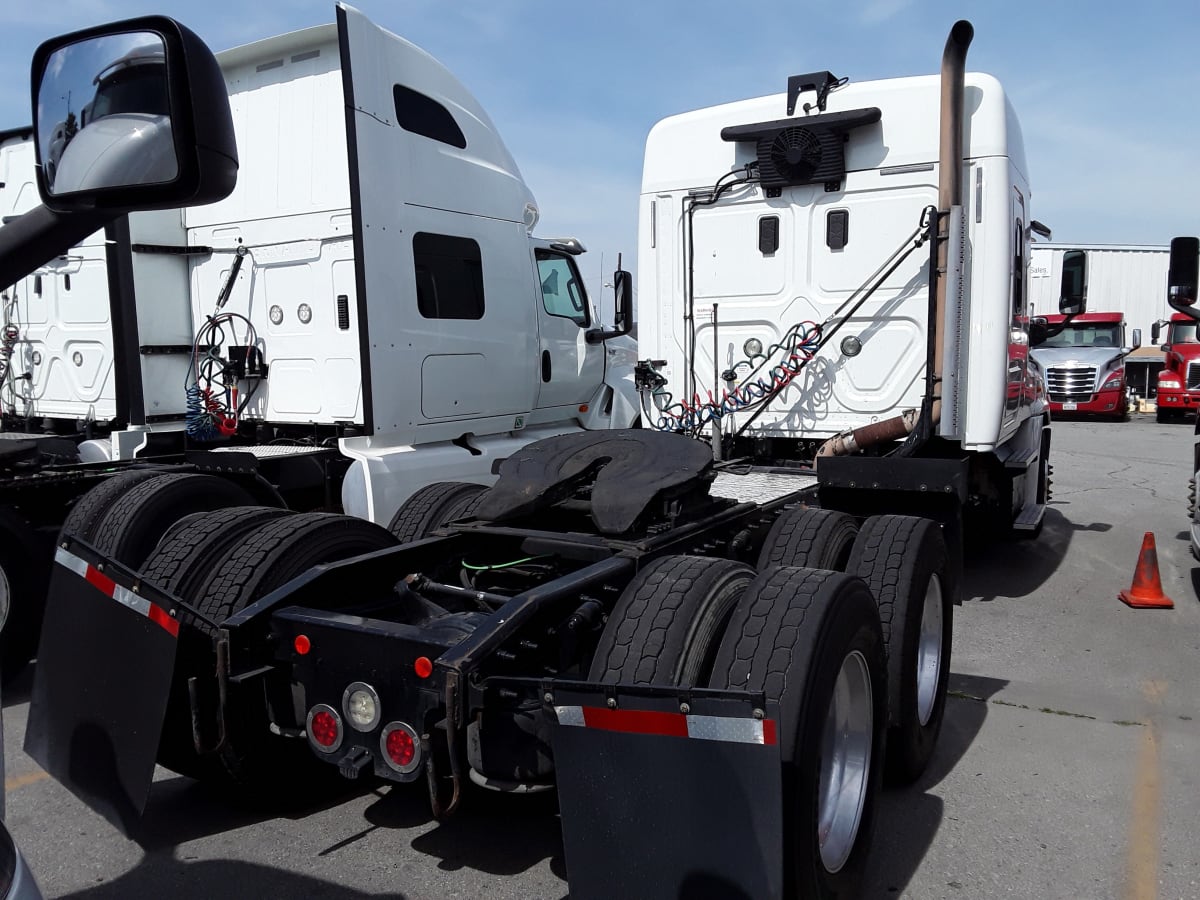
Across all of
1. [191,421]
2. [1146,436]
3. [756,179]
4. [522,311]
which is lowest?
[1146,436]

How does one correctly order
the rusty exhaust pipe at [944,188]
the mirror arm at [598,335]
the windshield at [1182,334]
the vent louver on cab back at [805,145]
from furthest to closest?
the windshield at [1182,334], the mirror arm at [598,335], the vent louver on cab back at [805,145], the rusty exhaust pipe at [944,188]

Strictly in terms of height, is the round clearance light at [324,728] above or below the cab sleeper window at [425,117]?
below

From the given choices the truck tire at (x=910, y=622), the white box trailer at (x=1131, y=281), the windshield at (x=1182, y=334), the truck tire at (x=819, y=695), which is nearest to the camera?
the truck tire at (x=819, y=695)

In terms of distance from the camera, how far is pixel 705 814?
224cm

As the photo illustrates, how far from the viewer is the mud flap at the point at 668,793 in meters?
2.17

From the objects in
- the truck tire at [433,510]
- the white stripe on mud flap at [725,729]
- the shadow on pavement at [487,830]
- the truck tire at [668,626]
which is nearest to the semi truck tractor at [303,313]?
the truck tire at [433,510]

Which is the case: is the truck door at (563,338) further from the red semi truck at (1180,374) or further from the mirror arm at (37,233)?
the red semi truck at (1180,374)

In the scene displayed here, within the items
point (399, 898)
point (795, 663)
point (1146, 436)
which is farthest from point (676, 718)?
point (1146, 436)

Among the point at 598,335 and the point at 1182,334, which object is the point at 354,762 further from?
the point at 1182,334

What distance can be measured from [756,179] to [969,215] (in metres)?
1.39

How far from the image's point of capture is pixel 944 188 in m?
5.65

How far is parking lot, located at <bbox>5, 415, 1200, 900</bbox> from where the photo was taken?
306 cm

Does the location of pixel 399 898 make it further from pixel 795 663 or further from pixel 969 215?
pixel 969 215

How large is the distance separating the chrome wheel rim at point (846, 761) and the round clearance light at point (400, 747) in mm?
1184
